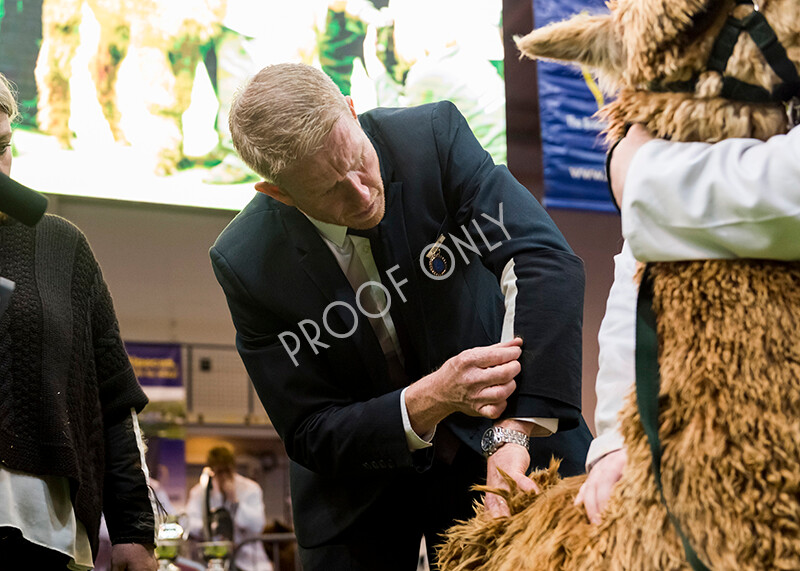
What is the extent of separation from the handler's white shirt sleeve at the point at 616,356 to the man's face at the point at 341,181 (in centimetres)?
48

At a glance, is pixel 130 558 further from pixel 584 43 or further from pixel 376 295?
pixel 584 43

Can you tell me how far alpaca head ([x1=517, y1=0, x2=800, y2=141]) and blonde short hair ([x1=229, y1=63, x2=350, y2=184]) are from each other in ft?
1.79

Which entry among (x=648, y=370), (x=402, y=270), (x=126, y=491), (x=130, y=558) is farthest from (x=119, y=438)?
(x=648, y=370)

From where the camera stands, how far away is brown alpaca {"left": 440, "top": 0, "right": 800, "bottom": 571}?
67 centimetres

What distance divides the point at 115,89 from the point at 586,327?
2445mm

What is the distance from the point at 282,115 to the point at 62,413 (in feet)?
1.75

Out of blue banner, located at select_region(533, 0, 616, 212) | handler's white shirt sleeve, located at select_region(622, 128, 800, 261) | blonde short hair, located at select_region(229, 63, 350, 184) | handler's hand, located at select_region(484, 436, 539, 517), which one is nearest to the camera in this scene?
handler's white shirt sleeve, located at select_region(622, 128, 800, 261)

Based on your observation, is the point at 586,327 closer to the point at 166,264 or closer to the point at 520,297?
the point at 166,264

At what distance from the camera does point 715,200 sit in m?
0.69

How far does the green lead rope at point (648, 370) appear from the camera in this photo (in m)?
0.72

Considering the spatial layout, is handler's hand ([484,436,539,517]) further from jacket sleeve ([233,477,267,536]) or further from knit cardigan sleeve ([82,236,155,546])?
jacket sleeve ([233,477,267,536])

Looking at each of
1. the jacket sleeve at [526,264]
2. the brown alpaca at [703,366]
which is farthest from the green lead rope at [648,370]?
the jacket sleeve at [526,264]

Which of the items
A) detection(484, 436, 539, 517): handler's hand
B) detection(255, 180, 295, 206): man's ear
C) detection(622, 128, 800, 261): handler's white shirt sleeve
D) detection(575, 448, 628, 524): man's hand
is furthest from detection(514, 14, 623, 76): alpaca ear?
detection(255, 180, 295, 206): man's ear

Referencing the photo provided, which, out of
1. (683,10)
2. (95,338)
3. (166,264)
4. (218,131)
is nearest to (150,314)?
(166,264)
